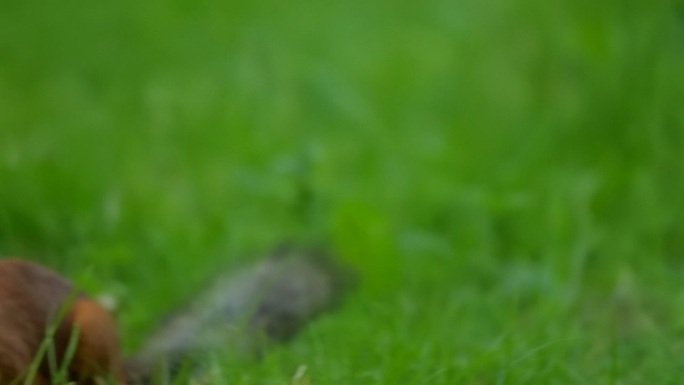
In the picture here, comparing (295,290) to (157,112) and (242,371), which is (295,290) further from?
(157,112)

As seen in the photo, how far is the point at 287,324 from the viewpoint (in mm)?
4051

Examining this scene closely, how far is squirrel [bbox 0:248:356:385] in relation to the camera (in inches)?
122

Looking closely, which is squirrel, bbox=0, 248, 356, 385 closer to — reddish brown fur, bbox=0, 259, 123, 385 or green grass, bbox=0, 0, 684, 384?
reddish brown fur, bbox=0, 259, 123, 385

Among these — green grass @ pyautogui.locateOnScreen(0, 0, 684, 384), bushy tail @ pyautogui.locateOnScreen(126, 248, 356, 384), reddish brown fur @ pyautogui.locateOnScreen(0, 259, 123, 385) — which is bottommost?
reddish brown fur @ pyautogui.locateOnScreen(0, 259, 123, 385)

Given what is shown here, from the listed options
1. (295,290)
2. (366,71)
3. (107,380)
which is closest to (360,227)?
(295,290)

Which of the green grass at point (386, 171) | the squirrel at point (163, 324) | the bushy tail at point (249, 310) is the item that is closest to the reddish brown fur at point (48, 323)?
the squirrel at point (163, 324)

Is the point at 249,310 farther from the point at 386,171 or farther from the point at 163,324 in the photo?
the point at 386,171

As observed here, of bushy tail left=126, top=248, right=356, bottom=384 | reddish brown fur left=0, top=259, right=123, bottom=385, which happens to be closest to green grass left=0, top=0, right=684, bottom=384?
bushy tail left=126, top=248, right=356, bottom=384

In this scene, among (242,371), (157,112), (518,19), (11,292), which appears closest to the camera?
(11,292)

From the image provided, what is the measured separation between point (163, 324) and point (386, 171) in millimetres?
1811

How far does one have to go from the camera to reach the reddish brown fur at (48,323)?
10.1ft

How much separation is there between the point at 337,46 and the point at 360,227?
7.94 feet

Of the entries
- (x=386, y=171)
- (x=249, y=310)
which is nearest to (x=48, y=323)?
(x=249, y=310)

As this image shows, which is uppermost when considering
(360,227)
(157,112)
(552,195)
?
(157,112)
